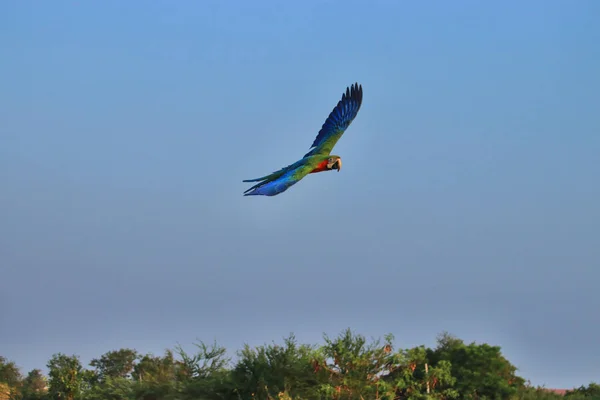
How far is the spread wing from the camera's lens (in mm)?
16016

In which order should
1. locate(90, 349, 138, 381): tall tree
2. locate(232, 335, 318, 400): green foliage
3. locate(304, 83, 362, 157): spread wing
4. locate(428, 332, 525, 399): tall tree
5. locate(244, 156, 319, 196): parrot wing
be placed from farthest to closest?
locate(90, 349, 138, 381): tall tree → locate(428, 332, 525, 399): tall tree → locate(232, 335, 318, 400): green foliage → locate(304, 83, 362, 157): spread wing → locate(244, 156, 319, 196): parrot wing

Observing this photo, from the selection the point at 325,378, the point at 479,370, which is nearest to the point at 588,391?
the point at 479,370

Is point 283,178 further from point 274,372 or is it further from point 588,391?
point 588,391

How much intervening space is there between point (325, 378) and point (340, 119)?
497 inches

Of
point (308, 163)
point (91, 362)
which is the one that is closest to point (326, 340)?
point (308, 163)

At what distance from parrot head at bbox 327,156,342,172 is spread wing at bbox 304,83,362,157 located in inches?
63.1

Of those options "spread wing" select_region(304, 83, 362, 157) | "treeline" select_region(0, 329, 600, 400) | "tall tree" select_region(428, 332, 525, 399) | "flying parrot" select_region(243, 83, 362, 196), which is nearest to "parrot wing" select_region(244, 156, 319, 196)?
"flying parrot" select_region(243, 83, 362, 196)

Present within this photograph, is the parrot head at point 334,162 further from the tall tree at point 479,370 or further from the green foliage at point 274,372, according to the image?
the tall tree at point 479,370

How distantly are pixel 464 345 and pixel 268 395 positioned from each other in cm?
1343

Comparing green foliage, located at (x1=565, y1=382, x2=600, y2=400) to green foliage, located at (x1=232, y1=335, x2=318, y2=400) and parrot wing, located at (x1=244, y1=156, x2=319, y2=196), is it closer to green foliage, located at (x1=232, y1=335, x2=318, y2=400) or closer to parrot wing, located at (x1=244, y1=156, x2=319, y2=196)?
green foliage, located at (x1=232, y1=335, x2=318, y2=400)

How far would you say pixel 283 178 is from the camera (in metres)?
12.4

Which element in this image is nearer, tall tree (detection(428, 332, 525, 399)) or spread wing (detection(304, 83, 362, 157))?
spread wing (detection(304, 83, 362, 157))

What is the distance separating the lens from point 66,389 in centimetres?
3506

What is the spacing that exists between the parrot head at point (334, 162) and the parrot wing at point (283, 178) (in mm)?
227
